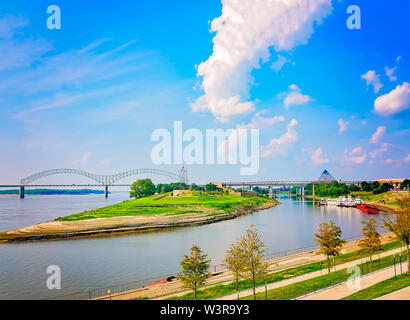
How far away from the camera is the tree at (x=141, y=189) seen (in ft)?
486

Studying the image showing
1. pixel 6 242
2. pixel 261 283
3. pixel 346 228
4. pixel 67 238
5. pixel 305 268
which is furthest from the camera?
pixel 346 228

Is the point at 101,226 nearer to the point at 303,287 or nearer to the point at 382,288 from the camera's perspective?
the point at 303,287

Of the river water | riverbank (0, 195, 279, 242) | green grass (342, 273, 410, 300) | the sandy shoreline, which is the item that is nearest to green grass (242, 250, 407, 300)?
green grass (342, 273, 410, 300)

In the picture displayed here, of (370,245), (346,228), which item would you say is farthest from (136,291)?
(346,228)

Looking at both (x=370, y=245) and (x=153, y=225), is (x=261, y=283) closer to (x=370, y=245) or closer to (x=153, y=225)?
(x=370, y=245)

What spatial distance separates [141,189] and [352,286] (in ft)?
450

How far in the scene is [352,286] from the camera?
18.9 meters

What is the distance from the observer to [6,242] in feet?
163

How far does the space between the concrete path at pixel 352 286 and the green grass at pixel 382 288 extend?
44cm

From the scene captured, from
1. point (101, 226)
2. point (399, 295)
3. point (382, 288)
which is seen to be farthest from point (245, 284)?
point (101, 226)

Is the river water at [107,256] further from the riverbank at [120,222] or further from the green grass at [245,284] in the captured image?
the green grass at [245,284]

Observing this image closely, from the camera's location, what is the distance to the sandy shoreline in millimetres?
53375
